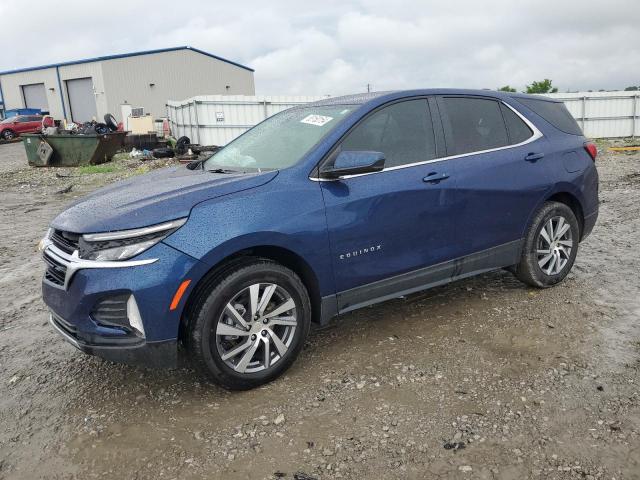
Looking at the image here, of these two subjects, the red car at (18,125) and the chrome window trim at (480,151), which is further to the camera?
the red car at (18,125)

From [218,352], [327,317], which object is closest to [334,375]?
[327,317]

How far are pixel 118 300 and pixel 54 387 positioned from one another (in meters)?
1.10

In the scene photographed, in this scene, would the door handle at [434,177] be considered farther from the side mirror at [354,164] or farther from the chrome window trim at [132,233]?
the chrome window trim at [132,233]

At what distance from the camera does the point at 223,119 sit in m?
21.2

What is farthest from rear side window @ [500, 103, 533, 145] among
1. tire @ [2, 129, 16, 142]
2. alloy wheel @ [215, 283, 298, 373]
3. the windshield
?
tire @ [2, 129, 16, 142]

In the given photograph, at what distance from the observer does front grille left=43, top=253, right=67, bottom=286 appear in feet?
10.2

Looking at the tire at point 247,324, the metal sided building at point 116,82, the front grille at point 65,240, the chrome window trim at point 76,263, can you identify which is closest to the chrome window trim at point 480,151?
the tire at point 247,324

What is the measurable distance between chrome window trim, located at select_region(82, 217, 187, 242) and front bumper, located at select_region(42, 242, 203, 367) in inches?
3.7

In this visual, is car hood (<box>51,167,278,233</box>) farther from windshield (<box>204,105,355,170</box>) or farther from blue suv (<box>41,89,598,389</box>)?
windshield (<box>204,105,355,170</box>)

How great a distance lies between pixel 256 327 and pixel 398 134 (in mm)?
1719

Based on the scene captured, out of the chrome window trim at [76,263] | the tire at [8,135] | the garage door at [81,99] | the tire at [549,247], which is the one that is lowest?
the tire at [549,247]

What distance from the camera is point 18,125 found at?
32531 millimetres

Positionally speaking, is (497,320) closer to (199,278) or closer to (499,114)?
(499,114)

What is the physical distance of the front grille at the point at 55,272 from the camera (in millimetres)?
3103
